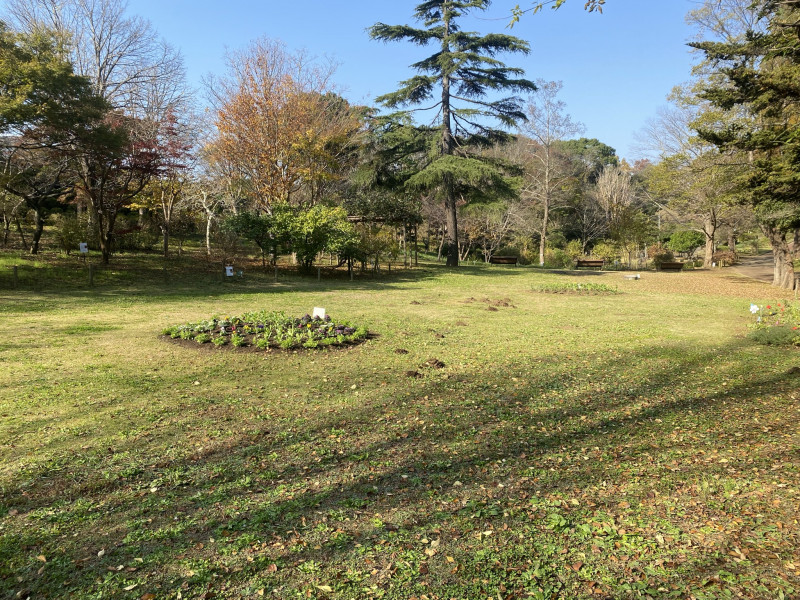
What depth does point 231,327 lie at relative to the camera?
7.22 m

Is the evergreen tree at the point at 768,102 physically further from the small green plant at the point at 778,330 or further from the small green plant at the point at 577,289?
the small green plant at the point at 577,289

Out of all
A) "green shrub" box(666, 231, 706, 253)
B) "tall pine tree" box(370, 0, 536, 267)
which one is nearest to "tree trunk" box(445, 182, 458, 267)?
"tall pine tree" box(370, 0, 536, 267)

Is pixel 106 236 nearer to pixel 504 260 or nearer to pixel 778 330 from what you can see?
pixel 778 330

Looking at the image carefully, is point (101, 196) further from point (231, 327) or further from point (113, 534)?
point (113, 534)

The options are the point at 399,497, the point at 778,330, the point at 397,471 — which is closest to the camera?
the point at 399,497

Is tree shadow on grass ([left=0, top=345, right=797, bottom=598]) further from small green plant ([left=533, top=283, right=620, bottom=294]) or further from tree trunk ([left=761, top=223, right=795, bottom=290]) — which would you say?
tree trunk ([left=761, top=223, right=795, bottom=290])

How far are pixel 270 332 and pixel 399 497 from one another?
455 centimetres

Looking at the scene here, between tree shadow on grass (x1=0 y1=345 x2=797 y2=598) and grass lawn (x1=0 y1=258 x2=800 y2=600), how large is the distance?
0.6 inches

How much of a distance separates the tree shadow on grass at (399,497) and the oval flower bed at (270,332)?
87.0 inches

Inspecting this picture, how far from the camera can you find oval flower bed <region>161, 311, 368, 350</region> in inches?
265

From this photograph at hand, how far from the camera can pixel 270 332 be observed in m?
7.01

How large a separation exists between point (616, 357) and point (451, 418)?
138 inches

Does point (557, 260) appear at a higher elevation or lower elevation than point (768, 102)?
lower

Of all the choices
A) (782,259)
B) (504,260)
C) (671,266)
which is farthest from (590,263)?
(782,259)
